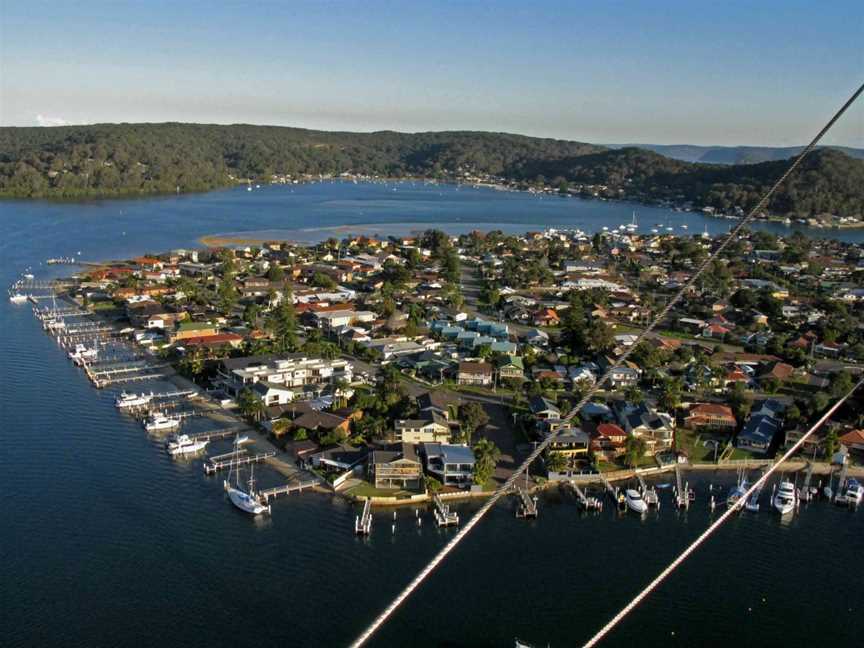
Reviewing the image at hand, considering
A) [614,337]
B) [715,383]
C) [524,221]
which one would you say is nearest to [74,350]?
[614,337]

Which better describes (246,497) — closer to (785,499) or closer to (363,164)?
(785,499)

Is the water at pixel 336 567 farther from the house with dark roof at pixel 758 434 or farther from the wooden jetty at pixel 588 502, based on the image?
the house with dark roof at pixel 758 434

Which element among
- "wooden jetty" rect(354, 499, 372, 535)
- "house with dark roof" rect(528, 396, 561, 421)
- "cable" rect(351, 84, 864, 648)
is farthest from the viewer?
"house with dark roof" rect(528, 396, 561, 421)

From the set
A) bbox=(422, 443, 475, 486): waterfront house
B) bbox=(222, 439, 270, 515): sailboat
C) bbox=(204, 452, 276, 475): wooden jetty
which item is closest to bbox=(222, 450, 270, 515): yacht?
bbox=(222, 439, 270, 515): sailboat

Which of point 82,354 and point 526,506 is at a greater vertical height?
point 82,354

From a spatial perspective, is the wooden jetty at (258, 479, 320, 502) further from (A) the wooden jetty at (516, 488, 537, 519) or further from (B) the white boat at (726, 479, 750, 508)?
(B) the white boat at (726, 479, 750, 508)

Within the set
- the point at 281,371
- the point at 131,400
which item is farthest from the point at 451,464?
the point at 131,400
